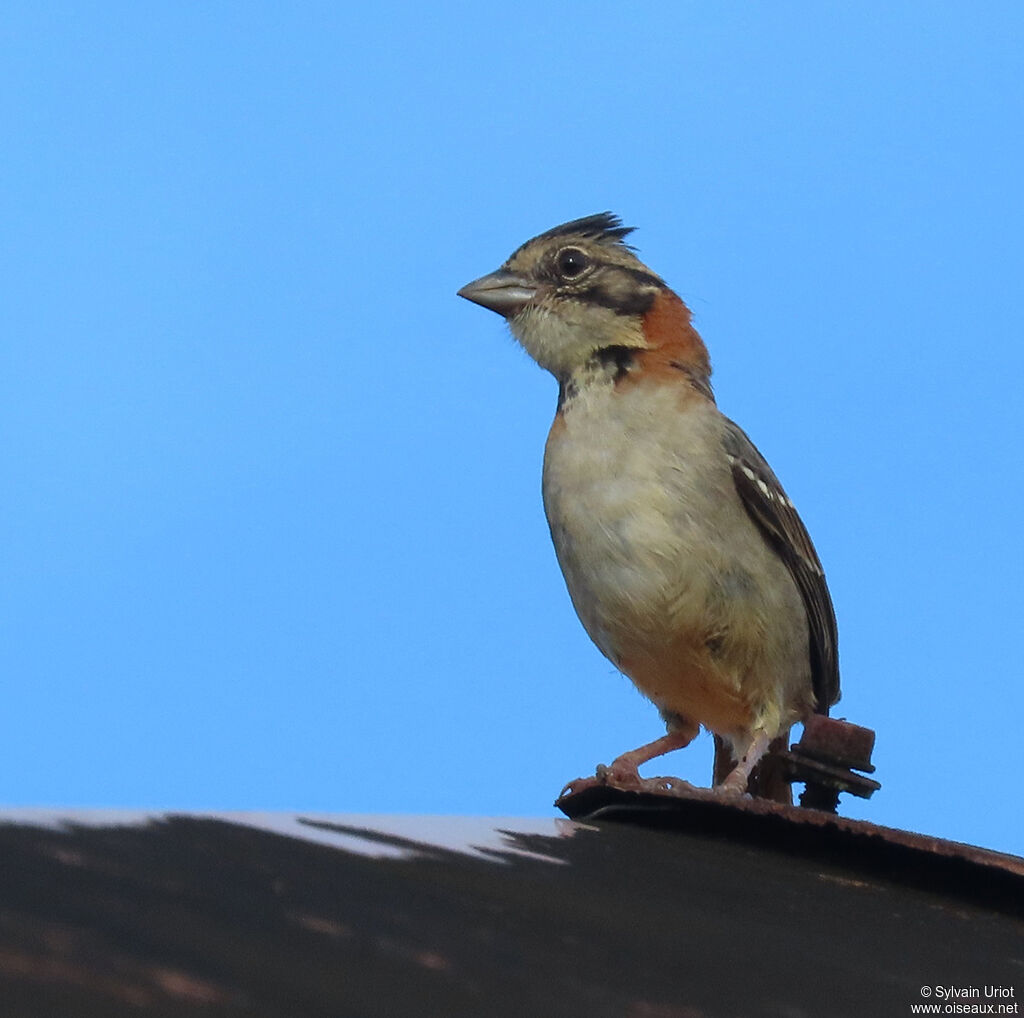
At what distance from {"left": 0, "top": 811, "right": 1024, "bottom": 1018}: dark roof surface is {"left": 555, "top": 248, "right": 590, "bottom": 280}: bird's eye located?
11.5 ft

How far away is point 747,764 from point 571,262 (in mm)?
2274

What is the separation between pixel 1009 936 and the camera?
10.3 ft

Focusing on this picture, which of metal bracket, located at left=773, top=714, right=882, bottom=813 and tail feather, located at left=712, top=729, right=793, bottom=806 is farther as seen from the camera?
tail feather, located at left=712, top=729, right=793, bottom=806

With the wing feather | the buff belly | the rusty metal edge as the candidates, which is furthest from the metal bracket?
the wing feather

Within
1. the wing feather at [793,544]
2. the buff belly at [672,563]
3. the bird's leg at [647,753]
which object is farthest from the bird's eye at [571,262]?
the bird's leg at [647,753]

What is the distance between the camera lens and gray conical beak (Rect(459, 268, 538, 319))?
6.39 m

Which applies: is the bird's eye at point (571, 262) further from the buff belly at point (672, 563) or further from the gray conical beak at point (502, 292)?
the buff belly at point (672, 563)

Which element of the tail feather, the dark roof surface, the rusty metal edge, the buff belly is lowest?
the dark roof surface

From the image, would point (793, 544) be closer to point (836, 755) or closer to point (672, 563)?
point (672, 563)

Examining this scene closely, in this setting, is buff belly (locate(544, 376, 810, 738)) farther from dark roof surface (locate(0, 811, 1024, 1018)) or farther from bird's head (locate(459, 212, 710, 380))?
dark roof surface (locate(0, 811, 1024, 1018))

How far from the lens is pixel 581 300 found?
6340mm

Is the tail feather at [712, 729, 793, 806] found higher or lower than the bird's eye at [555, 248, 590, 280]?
lower

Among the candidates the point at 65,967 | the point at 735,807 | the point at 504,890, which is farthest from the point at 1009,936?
the point at 65,967

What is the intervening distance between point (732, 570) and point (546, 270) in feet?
5.50
